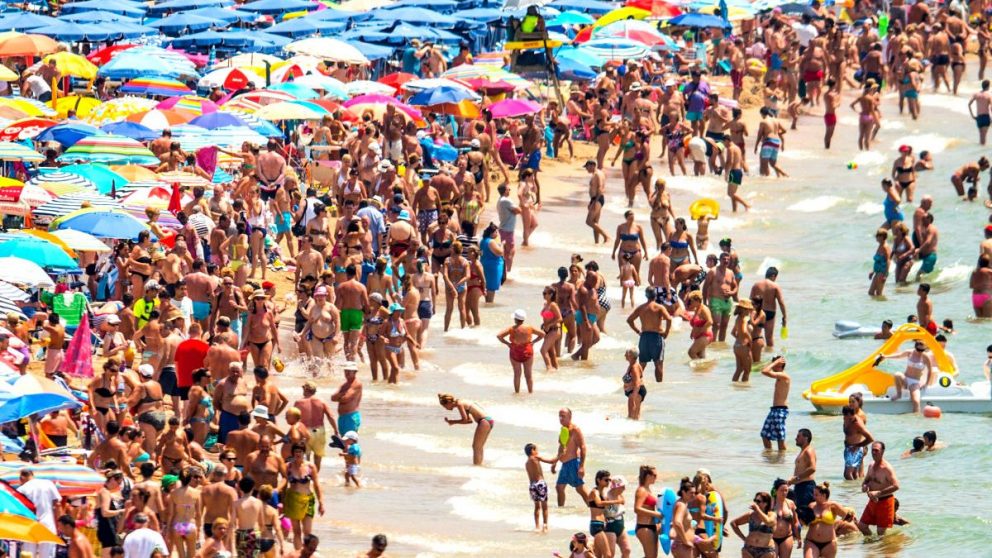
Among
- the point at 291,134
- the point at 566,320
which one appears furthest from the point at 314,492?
the point at 291,134

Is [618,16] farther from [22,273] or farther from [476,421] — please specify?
[22,273]

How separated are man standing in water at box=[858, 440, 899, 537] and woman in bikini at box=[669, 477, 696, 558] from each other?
1.92 meters

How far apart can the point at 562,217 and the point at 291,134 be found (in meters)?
4.06

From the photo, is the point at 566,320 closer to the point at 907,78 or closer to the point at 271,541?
the point at 271,541

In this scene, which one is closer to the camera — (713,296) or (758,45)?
(713,296)

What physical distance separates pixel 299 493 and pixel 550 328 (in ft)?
21.7

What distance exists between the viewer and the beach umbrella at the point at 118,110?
2602cm

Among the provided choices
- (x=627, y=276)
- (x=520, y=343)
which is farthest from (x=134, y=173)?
(x=627, y=276)

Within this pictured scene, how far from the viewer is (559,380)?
→ 2172 cm

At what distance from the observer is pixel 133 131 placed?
83.0 ft

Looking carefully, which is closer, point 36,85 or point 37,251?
point 37,251

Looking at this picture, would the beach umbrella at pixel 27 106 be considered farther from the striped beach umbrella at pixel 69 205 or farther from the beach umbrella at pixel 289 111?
the striped beach umbrella at pixel 69 205

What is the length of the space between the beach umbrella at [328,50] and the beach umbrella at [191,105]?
4.93 m

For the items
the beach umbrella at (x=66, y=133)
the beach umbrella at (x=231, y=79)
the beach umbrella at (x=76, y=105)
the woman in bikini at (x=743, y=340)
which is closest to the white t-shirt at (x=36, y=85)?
the beach umbrella at (x=76, y=105)
